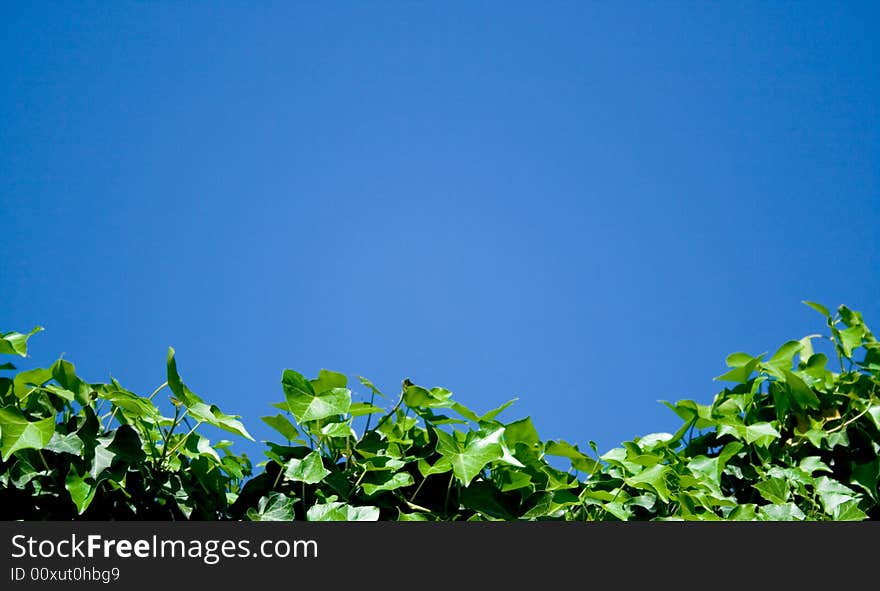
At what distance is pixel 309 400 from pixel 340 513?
8.5 inches

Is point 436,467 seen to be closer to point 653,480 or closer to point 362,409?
point 362,409

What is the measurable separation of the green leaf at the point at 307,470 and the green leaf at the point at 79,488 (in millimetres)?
330

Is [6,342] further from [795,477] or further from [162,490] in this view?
[795,477]

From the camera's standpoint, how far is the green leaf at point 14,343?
1355 mm

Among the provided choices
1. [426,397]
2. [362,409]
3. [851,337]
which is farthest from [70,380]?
[851,337]

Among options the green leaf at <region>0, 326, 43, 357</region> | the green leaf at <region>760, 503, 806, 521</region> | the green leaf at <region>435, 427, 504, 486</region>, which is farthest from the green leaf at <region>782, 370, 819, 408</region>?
the green leaf at <region>0, 326, 43, 357</region>

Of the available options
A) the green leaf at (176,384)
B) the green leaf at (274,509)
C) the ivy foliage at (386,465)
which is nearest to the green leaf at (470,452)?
the ivy foliage at (386,465)

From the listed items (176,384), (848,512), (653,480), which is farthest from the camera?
(848,512)

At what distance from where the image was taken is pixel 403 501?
1456 mm

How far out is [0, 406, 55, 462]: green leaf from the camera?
1.18m

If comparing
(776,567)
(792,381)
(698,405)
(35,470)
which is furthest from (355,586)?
(792,381)

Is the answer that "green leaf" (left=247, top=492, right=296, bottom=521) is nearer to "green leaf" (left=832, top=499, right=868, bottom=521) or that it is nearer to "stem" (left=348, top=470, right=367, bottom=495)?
"stem" (left=348, top=470, right=367, bottom=495)

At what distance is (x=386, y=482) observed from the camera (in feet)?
4.64

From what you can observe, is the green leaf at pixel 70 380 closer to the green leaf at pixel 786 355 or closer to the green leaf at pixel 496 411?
the green leaf at pixel 496 411
